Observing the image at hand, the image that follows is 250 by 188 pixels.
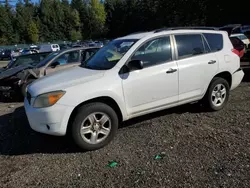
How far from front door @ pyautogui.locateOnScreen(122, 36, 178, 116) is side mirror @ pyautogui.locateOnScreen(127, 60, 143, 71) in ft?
Result: 0.25

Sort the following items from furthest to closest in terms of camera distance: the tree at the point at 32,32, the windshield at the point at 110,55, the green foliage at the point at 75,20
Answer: the tree at the point at 32,32
the green foliage at the point at 75,20
the windshield at the point at 110,55

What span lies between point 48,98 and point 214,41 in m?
3.56

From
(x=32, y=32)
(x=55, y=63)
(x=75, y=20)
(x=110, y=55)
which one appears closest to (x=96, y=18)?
(x=75, y=20)

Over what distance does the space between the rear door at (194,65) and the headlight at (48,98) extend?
2.23 meters

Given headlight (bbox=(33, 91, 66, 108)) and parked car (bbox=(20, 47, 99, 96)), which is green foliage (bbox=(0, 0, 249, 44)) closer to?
parked car (bbox=(20, 47, 99, 96))

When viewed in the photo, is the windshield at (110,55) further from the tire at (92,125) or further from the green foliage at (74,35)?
the green foliage at (74,35)

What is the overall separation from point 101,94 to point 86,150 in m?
0.91

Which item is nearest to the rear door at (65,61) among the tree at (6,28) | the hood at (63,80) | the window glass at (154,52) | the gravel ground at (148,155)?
the gravel ground at (148,155)

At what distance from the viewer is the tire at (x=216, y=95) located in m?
5.20

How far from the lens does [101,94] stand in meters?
3.97

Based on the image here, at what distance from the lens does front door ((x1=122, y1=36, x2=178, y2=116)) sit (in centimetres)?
424

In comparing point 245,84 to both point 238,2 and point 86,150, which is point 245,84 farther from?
point 238,2

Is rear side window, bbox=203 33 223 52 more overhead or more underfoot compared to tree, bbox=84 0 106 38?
more underfoot

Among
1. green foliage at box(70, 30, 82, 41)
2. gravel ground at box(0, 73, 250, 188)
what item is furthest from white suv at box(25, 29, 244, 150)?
green foliage at box(70, 30, 82, 41)
